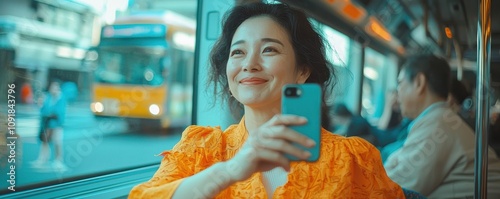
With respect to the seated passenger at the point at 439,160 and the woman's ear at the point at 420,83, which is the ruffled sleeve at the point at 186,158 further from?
the woman's ear at the point at 420,83

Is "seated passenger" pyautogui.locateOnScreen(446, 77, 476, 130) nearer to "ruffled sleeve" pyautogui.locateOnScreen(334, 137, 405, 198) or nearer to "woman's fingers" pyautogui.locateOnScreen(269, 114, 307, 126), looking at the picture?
"ruffled sleeve" pyautogui.locateOnScreen(334, 137, 405, 198)

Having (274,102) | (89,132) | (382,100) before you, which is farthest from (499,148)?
(274,102)

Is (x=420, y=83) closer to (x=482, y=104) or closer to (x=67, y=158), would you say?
(x=482, y=104)

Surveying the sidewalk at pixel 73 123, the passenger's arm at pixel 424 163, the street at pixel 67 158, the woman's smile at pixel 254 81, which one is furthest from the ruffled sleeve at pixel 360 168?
the passenger's arm at pixel 424 163

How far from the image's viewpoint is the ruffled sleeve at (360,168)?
3.43ft

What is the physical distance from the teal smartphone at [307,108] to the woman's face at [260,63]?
0.54 ft

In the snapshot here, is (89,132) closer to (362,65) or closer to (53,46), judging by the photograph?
(53,46)

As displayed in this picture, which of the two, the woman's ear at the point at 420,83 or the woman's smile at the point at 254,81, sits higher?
the woman's ear at the point at 420,83

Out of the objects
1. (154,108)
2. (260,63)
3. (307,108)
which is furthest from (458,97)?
(307,108)

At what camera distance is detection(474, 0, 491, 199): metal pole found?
4.81ft

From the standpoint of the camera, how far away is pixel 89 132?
76.8 inches

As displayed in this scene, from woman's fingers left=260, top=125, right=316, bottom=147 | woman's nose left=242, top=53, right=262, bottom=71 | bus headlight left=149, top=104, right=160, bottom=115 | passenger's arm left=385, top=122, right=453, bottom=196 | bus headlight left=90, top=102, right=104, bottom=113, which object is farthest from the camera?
bus headlight left=149, top=104, right=160, bottom=115

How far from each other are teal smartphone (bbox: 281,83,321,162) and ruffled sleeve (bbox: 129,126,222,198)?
1.00 feet

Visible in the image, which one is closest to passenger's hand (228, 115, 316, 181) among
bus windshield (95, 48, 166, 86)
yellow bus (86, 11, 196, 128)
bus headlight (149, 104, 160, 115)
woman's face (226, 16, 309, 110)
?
woman's face (226, 16, 309, 110)
